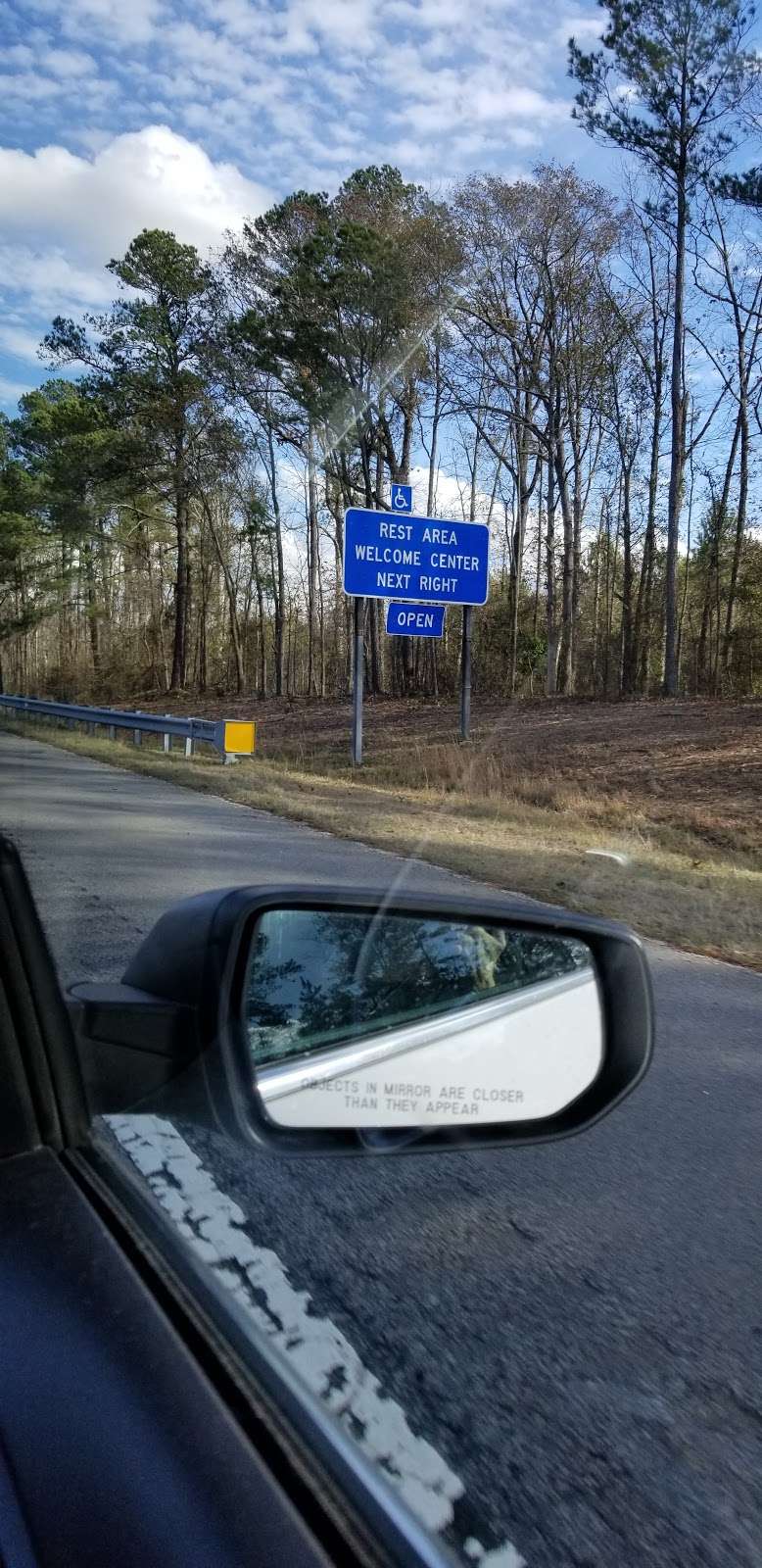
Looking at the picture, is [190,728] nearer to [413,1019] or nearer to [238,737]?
[238,737]

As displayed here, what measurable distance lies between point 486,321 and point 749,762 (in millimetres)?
18804

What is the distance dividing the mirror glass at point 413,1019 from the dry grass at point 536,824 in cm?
460

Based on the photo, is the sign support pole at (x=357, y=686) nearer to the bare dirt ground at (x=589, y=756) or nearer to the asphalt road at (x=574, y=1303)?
the bare dirt ground at (x=589, y=756)

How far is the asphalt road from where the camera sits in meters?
1.85

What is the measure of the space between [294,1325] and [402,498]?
20.6m

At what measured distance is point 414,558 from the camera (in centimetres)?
2038

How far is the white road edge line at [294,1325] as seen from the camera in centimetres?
178

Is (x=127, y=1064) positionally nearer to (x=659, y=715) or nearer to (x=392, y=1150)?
(x=392, y=1150)

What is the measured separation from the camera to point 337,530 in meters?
47.1

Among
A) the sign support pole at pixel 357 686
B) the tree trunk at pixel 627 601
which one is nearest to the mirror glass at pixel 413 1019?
the sign support pole at pixel 357 686

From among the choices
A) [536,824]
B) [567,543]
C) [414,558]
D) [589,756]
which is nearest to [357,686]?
[414,558]

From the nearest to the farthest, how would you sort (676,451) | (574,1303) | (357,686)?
(574,1303), (357,686), (676,451)

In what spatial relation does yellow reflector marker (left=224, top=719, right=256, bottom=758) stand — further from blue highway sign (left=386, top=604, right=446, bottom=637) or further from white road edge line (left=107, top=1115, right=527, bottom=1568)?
white road edge line (left=107, top=1115, right=527, bottom=1568)

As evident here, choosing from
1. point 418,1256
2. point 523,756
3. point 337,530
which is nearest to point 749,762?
point 523,756
